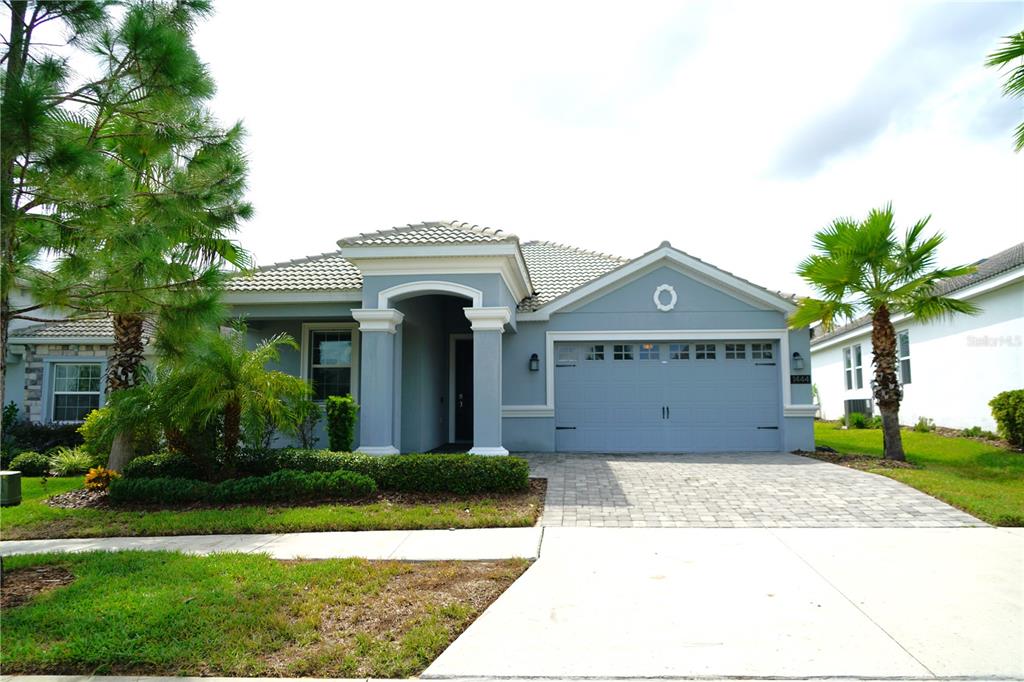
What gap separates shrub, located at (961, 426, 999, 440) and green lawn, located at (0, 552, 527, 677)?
14.3 metres

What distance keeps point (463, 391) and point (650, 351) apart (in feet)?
16.3

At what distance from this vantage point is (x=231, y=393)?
29.2 feet

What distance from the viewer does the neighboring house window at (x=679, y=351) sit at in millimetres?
13664

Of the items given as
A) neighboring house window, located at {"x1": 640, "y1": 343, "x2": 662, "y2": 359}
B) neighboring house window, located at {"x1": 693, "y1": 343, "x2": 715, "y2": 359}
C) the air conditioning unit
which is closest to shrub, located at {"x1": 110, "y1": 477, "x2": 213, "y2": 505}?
neighboring house window, located at {"x1": 640, "y1": 343, "x2": 662, "y2": 359}

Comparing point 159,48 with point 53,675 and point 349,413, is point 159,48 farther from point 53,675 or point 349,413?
point 349,413

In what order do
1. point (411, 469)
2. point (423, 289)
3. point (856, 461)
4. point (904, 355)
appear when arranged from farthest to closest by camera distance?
point (904, 355), point (856, 461), point (423, 289), point (411, 469)

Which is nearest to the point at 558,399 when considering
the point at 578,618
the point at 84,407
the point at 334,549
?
the point at 334,549

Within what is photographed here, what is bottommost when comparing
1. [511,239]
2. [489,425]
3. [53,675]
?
[53,675]

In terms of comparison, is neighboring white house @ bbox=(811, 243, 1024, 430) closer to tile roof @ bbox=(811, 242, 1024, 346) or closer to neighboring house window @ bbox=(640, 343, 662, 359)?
tile roof @ bbox=(811, 242, 1024, 346)

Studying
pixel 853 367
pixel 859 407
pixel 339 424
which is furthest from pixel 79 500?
pixel 853 367

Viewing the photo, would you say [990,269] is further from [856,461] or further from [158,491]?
[158,491]

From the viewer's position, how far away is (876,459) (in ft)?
38.1

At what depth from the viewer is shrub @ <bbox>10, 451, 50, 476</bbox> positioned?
12065mm

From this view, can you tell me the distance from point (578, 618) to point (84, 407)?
619 inches
